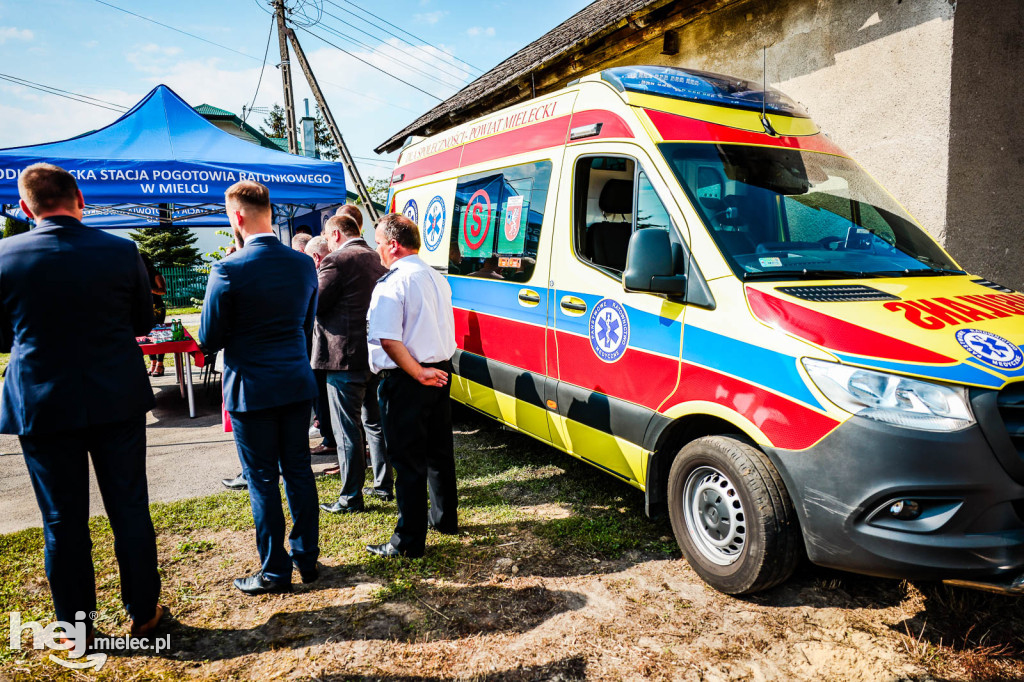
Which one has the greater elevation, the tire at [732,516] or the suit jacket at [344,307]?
the suit jacket at [344,307]

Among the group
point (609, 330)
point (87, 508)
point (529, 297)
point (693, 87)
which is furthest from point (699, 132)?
point (87, 508)

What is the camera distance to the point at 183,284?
91.1 feet

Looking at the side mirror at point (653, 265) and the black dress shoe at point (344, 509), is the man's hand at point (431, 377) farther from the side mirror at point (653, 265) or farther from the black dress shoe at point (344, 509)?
the black dress shoe at point (344, 509)

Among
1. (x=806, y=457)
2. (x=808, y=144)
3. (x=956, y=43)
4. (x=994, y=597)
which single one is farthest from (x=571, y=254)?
(x=956, y=43)

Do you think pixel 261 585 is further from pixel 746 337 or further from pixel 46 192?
pixel 746 337

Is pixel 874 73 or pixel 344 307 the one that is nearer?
pixel 344 307

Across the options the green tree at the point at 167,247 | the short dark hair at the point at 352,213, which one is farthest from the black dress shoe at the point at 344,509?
the green tree at the point at 167,247

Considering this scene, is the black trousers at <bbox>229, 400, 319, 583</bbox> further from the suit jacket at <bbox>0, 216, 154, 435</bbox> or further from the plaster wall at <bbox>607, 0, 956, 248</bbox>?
the plaster wall at <bbox>607, 0, 956, 248</bbox>

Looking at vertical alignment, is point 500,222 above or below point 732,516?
above

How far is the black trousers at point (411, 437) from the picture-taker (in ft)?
11.1

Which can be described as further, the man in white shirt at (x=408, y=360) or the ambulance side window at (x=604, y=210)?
the ambulance side window at (x=604, y=210)

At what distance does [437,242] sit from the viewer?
554cm

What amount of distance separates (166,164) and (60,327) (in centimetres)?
511

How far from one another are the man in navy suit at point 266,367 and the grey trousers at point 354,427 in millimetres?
880
